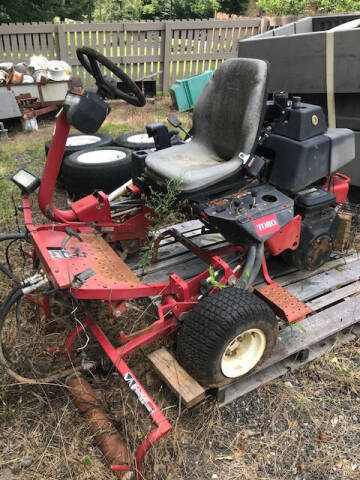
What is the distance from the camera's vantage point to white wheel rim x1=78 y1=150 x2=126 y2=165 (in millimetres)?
3547

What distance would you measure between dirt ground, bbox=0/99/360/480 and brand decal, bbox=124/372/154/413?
0.22m

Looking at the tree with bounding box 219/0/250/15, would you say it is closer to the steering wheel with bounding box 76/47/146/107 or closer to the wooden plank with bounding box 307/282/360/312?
the steering wheel with bounding box 76/47/146/107

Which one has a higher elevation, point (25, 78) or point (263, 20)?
point (263, 20)

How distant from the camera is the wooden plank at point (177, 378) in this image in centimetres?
181

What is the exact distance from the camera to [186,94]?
6922 mm

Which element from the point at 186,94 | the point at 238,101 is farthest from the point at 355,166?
the point at 186,94

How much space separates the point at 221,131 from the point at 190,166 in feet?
1.23

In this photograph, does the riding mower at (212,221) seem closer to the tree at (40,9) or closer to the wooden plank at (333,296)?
the wooden plank at (333,296)

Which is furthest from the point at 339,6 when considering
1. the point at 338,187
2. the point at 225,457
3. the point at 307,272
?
the point at 225,457

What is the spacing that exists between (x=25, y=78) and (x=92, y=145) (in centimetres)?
285

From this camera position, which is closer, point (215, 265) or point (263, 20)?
point (215, 265)

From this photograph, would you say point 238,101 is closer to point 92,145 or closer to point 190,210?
point 190,210

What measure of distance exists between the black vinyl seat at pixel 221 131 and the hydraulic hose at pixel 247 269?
0.42 metres

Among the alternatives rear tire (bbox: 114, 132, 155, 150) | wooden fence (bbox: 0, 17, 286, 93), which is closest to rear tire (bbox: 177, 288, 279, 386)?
rear tire (bbox: 114, 132, 155, 150)
